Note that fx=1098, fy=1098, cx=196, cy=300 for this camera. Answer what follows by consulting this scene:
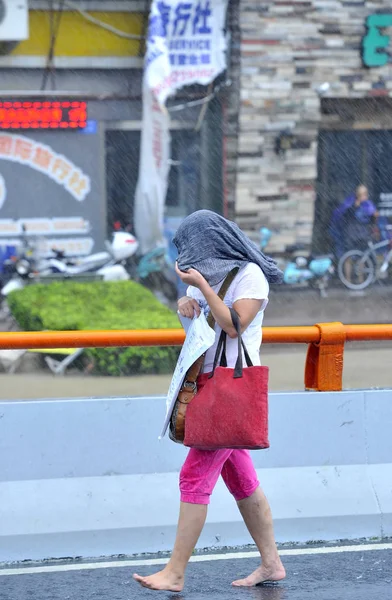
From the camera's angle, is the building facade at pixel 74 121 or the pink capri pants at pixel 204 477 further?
the building facade at pixel 74 121

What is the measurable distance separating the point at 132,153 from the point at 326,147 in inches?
118

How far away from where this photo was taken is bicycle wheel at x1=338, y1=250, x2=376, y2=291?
16.0 metres

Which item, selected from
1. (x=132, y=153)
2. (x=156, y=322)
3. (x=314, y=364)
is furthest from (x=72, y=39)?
(x=314, y=364)

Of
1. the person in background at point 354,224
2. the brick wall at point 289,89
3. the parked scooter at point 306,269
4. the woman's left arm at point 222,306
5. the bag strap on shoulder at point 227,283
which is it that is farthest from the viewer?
the person in background at point 354,224

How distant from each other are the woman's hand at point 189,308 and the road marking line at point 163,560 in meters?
1.30

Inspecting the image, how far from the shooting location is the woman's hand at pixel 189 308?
443 cm

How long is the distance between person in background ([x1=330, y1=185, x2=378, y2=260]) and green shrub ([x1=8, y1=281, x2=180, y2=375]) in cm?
345

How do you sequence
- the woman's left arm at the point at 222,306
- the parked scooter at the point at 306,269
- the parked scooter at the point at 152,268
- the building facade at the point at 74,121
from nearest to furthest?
1. the woman's left arm at the point at 222,306
2. the building facade at the point at 74,121
3. the parked scooter at the point at 152,268
4. the parked scooter at the point at 306,269

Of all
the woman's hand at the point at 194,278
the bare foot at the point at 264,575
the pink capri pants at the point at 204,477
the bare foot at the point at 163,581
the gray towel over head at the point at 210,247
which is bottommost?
the bare foot at the point at 264,575

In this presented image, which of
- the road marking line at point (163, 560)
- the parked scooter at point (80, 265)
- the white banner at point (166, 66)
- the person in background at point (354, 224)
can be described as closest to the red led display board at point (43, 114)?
the white banner at point (166, 66)

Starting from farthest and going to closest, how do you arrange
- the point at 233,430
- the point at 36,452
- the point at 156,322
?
the point at 156,322
the point at 36,452
the point at 233,430

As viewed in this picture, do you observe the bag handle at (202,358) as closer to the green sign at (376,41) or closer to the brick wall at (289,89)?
the brick wall at (289,89)

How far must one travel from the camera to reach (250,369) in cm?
427

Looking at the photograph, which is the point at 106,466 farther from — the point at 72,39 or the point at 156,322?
the point at 72,39
